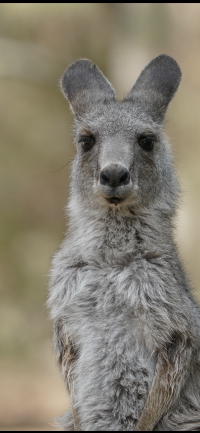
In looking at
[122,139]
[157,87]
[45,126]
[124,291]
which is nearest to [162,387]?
[124,291]

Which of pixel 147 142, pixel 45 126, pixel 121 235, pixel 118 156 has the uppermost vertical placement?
pixel 45 126

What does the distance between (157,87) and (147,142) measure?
2.60 ft

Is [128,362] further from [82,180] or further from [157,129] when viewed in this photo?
[157,129]

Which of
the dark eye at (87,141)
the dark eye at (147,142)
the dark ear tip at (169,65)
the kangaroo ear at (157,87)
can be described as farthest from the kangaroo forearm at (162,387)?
the dark ear tip at (169,65)

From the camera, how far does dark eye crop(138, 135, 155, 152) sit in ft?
20.9

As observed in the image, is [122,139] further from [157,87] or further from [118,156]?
[157,87]

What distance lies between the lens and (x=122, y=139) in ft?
20.3

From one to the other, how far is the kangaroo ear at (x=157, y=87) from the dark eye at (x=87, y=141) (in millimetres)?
619

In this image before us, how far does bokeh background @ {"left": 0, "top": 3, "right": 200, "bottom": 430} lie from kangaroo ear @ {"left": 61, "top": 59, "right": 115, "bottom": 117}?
703 centimetres

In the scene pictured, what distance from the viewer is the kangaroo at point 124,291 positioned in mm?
5730

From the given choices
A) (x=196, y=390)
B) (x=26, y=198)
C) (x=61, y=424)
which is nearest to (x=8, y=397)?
(x=26, y=198)

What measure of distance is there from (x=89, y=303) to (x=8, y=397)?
858cm

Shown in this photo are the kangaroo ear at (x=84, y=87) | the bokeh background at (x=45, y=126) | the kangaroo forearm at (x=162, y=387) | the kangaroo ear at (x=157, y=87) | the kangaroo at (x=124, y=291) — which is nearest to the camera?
the kangaroo forearm at (x=162, y=387)

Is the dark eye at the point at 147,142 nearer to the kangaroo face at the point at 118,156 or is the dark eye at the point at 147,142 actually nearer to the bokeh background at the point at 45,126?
the kangaroo face at the point at 118,156
